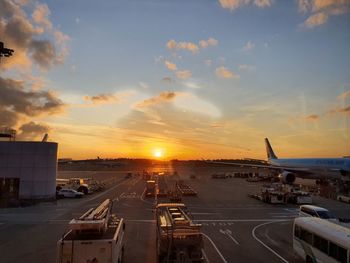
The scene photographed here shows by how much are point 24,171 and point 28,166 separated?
2.97ft

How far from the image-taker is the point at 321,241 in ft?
56.7

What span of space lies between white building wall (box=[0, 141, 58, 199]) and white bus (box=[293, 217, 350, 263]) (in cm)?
3809

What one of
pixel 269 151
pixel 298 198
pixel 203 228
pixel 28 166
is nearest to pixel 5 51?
pixel 28 166

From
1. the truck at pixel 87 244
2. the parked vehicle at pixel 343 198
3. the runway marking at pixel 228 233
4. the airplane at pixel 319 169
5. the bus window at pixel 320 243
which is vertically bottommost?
the runway marking at pixel 228 233

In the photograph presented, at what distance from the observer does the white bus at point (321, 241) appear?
1535cm

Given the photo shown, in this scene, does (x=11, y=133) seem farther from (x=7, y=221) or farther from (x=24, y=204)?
(x=7, y=221)

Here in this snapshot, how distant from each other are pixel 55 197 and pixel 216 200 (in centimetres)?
2523

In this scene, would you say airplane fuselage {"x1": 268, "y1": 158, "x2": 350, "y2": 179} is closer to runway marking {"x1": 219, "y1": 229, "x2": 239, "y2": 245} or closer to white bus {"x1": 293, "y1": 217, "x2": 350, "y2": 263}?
runway marking {"x1": 219, "y1": 229, "x2": 239, "y2": 245}

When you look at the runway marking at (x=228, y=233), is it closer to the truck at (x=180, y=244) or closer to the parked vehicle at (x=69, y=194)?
the truck at (x=180, y=244)

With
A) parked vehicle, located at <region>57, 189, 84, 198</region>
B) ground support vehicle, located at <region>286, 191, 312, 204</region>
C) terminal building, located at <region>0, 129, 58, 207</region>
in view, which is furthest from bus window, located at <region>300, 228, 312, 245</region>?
parked vehicle, located at <region>57, 189, 84, 198</region>

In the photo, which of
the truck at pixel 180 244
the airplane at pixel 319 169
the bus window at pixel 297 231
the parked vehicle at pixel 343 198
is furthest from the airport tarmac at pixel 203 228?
the airplane at pixel 319 169

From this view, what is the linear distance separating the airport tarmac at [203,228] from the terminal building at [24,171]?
3.39m

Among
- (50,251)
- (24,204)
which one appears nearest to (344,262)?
(50,251)

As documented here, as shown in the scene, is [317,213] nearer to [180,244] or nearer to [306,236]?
[306,236]
